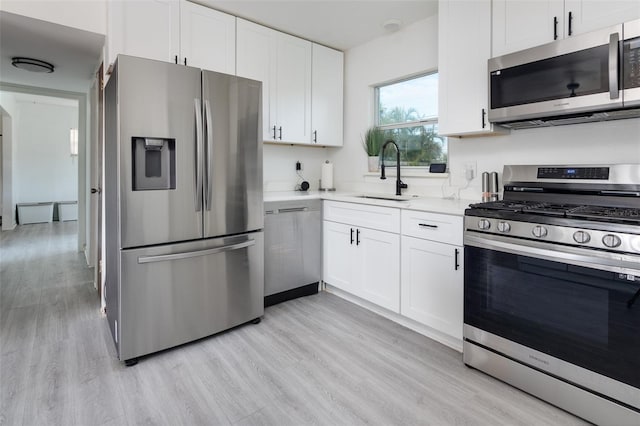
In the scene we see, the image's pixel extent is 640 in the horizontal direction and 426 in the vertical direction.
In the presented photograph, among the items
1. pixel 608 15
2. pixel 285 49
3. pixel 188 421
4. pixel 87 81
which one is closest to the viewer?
pixel 188 421

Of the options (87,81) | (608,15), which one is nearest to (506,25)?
(608,15)

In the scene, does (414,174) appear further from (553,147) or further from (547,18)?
(547,18)

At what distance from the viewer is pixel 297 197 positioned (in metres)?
3.12

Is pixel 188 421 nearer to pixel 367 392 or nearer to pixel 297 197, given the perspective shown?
pixel 367 392

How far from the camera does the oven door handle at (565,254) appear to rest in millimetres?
1452

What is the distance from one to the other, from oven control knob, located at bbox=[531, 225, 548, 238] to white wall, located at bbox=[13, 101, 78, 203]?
9.53 meters

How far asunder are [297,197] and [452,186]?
4.25 ft

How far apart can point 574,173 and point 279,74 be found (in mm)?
2492

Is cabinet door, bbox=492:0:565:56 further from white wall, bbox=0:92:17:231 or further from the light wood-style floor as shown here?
white wall, bbox=0:92:17:231

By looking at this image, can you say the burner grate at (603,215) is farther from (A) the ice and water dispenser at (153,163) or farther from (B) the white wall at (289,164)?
(B) the white wall at (289,164)

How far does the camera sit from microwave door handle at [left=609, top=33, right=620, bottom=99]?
172 cm

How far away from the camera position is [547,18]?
2059 mm

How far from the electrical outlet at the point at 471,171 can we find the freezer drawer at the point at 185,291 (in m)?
1.62

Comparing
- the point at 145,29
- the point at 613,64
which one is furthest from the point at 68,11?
the point at 613,64
